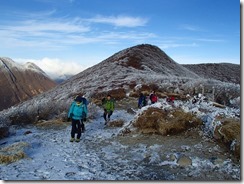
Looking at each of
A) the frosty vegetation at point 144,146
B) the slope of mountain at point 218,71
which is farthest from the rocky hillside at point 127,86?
the slope of mountain at point 218,71

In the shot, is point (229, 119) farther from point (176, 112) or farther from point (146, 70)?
point (146, 70)

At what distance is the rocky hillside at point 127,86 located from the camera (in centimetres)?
2298

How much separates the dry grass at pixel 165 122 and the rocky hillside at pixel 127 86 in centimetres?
736

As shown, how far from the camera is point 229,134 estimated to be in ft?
38.4

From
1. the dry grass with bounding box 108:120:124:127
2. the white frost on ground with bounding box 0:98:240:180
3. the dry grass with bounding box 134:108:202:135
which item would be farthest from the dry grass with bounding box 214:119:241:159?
the dry grass with bounding box 108:120:124:127

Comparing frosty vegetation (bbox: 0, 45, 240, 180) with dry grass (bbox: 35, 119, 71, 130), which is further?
dry grass (bbox: 35, 119, 71, 130)

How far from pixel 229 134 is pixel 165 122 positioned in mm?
3250

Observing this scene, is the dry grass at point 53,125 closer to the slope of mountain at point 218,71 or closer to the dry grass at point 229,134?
the dry grass at point 229,134

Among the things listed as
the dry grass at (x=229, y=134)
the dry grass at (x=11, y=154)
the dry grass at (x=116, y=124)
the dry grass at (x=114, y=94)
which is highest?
the dry grass at (x=114, y=94)

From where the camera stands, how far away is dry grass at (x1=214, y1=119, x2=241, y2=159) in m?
10.8

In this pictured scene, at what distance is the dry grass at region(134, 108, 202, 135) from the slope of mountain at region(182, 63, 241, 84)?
68318mm

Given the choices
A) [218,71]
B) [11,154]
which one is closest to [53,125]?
[11,154]

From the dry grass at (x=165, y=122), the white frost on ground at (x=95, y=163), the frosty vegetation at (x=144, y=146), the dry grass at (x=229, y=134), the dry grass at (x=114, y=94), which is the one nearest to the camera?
the white frost on ground at (x=95, y=163)

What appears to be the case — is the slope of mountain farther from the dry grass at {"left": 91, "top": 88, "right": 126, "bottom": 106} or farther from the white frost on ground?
the white frost on ground
